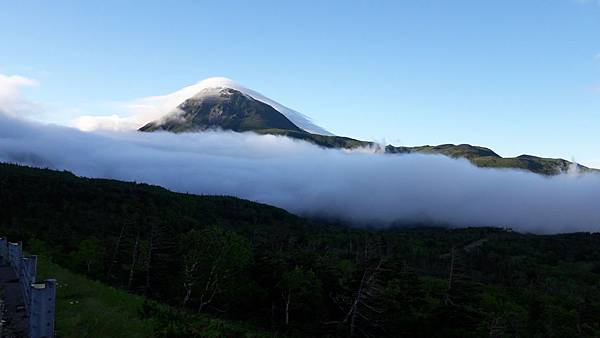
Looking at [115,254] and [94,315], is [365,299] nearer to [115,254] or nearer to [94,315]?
[94,315]

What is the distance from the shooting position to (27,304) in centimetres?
1478

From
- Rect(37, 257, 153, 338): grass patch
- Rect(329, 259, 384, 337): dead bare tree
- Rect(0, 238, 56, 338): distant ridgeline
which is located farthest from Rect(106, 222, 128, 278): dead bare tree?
Rect(37, 257, 153, 338): grass patch

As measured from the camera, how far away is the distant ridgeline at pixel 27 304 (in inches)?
402

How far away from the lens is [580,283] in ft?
643

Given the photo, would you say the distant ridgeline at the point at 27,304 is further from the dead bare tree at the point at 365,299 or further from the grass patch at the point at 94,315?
the dead bare tree at the point at 365,299

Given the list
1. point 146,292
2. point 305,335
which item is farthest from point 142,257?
point 305,335

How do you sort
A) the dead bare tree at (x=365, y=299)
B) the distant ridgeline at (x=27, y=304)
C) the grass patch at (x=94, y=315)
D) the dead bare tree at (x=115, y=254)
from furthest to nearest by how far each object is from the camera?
1. the dead bare tree at (x=115, y=254)
2. the dead bare tree at (x=365, y=299)
3. the grass patch at (x=94, y=315)
4. the distant ridgeline at (x=27, y=304)

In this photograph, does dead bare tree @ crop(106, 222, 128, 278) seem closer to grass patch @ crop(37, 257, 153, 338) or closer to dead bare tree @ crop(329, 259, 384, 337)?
dead bare tree @ crop(329, 259, 384, 337)

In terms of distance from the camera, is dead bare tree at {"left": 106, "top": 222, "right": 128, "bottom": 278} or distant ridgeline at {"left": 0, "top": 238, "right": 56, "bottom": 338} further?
dead bare tree at {"left": 106, "top": 222, "right": 128, "bottom": 278}

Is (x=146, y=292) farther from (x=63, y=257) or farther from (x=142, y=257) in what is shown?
(x=63, y=257)

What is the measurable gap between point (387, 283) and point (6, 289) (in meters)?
59.7

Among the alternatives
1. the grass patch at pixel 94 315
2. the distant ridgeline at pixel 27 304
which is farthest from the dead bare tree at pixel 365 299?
the distant ridgeline at pixel 27 304

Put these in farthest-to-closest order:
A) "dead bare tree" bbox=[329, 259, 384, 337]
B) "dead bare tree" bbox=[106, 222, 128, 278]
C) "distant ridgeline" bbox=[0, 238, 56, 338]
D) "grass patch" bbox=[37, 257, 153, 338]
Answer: "dead bare tree" bbox=[106, 222, 128, 278] < "dead bare tree" bbox=[329, 259, 384, 337] < "grass patch" bbox=[37, 257, 153, 338] < "distant ridgeline" bbox=[0, 238, 56, 338]

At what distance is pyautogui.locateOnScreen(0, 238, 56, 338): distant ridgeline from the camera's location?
10211mm
